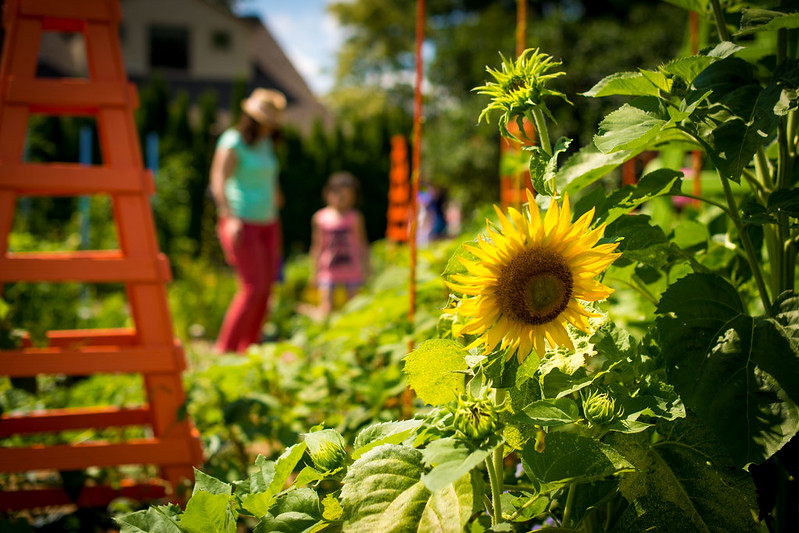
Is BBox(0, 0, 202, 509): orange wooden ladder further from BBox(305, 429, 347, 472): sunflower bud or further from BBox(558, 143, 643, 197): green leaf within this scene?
BBox(558, 143, 643, 197): green leaf

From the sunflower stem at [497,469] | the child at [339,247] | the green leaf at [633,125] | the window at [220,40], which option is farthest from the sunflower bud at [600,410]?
the window at [220,40]

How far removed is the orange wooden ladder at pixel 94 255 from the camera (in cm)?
153

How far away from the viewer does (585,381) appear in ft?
2.73

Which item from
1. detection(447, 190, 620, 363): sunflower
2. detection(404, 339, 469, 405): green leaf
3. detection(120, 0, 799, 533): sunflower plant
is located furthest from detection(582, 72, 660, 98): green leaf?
detection(404, 339, 469, 405): green leaf

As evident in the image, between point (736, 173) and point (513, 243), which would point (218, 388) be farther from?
point (736, 173)

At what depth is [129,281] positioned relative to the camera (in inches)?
63.2

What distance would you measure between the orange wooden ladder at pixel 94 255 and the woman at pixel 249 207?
2697 millimetres

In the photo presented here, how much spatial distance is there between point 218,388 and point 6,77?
39.1 inches

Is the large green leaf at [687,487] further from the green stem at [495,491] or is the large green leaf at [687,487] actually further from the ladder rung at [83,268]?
the ladder rung at [83,268]

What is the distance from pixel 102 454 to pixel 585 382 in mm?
1276

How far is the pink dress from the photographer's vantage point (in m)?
6.18

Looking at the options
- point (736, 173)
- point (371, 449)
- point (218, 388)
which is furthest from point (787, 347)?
point (218, 388)

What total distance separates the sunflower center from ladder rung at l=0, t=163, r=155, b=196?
1.13 m

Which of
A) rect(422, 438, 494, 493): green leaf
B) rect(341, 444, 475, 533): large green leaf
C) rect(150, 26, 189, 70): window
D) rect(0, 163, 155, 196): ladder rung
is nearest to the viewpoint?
rect(422, 438, 494, 493): green leaf
